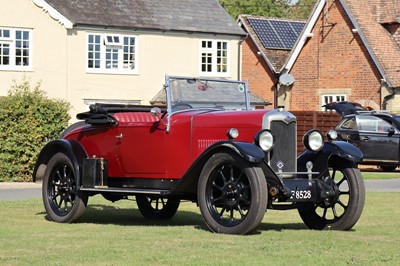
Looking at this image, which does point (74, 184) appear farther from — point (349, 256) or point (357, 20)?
point (357, 20)

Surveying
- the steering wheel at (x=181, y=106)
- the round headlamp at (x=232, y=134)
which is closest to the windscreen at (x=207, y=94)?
the steering wheel at (x=181, y=106)

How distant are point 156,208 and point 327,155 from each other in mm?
3137

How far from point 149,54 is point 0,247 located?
32.2m

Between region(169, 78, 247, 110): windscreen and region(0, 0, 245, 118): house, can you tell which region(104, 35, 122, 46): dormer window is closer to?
region(0, 0, 245, 118): house

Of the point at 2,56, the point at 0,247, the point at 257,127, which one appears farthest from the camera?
the point at 2,56

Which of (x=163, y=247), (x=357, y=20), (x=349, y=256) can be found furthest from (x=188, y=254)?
(x=357, y=20)

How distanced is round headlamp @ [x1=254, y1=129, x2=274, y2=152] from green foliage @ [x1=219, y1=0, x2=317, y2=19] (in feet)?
214

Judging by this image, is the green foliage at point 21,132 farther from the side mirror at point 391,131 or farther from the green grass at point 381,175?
the side mirror at point 391,131

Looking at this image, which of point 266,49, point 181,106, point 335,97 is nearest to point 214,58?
point 335,97

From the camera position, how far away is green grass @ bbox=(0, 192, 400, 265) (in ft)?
31.2

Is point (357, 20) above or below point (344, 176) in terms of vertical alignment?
above

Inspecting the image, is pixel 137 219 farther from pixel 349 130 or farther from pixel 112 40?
pixel 112 40

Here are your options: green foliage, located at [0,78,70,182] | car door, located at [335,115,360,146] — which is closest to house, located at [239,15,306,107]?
car door, located at [335,115,360,146]

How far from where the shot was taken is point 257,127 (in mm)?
12211
